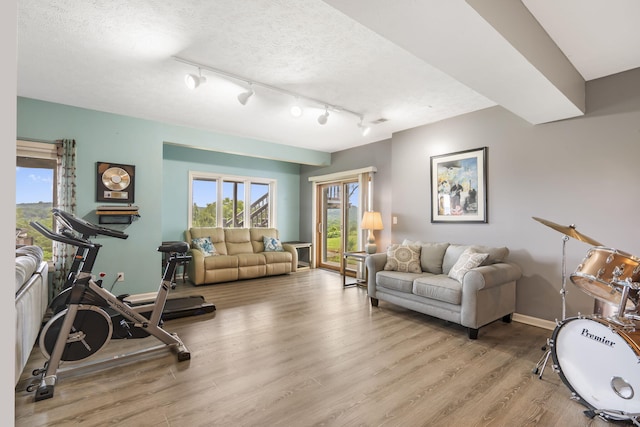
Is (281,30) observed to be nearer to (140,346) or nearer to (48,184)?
(140,346)

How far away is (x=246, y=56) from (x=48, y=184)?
3.42 m

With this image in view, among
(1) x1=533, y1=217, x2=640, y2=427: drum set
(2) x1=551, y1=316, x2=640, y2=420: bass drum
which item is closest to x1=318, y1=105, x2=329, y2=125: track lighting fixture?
(1) x1=533, y1=217, x2=640, y2=427: drum set

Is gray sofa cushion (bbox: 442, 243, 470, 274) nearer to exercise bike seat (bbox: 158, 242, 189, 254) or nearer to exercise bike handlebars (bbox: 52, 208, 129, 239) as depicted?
exercise bike seat (bbox: 158, 242, 189, 254)

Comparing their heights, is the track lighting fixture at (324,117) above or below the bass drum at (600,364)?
above

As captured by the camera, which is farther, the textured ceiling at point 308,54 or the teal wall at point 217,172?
the teal wall at point 217,172

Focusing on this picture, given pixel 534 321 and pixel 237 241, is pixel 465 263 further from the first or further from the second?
pixel 237 241

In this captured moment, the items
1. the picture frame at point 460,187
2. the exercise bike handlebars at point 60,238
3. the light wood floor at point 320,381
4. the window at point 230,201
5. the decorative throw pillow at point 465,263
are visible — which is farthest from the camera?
the window at point 230,201

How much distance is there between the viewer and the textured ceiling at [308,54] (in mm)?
1872

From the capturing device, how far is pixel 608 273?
6.34ft

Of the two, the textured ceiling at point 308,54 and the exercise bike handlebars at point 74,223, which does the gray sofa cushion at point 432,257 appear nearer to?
the textured ceiling at point 308,54

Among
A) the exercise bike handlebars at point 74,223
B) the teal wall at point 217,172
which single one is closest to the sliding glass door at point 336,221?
the teal wall at point 217,172

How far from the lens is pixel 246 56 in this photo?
2.61m

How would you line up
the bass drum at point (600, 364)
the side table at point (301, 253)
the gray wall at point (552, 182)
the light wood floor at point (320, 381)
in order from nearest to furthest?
the bass drum at point (600, 364), the light wood floor at point (320, 381), the gray wall at point (552, 182), the side table at point (301, 253)

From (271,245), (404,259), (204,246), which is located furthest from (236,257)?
(404,259)
